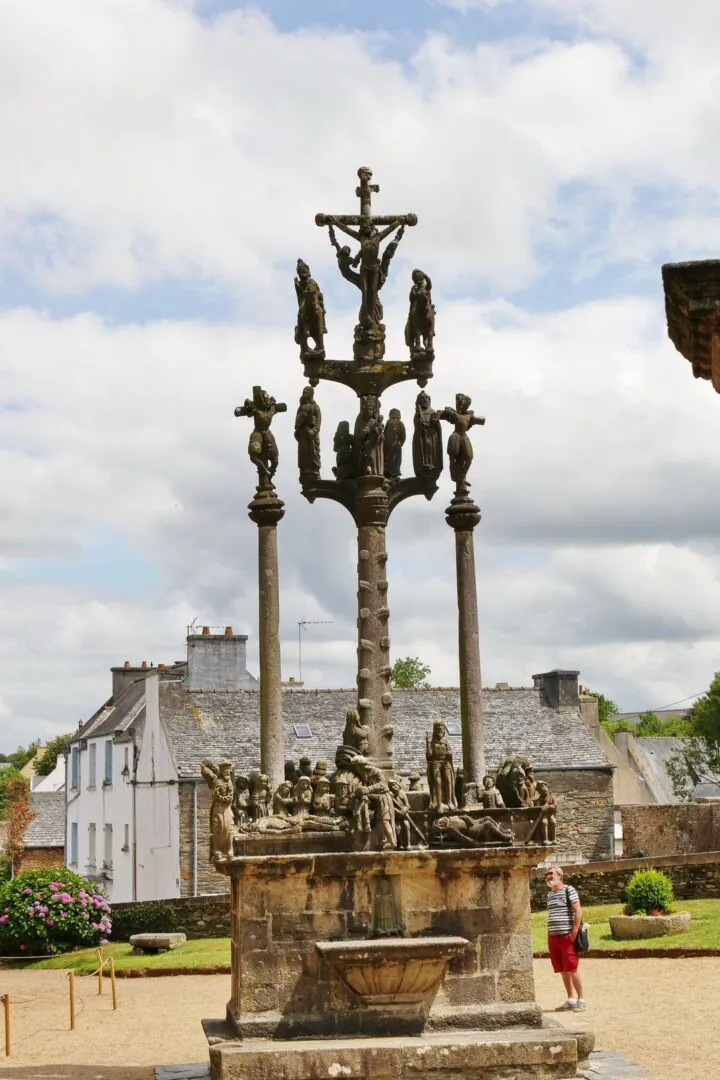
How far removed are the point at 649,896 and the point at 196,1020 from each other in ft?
25.9

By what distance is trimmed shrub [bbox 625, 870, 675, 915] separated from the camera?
813 inches

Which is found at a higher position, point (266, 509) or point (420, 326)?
point (420, 326)

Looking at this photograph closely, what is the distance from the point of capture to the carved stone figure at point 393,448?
1302 cm

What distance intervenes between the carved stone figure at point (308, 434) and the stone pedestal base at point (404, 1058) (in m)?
4.97

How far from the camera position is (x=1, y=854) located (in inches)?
2037

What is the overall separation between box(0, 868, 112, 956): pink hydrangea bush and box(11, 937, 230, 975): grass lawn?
1.11 feet

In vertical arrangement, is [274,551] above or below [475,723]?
above

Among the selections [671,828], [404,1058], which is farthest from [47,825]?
[404,1058]

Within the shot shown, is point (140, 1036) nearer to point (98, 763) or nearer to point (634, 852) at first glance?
point (634, 852)

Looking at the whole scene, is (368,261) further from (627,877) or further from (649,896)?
(627,877)

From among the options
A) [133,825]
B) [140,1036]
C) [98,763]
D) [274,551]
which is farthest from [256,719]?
[274,551]

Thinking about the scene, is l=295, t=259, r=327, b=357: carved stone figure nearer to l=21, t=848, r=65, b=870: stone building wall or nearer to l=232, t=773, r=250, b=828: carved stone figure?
l=232, t=773, r=250, b=828: carved stone figure

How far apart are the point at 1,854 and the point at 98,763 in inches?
597

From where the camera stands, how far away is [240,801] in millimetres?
11812
